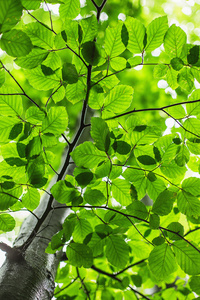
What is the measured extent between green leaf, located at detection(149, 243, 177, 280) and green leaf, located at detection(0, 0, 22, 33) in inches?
26.2

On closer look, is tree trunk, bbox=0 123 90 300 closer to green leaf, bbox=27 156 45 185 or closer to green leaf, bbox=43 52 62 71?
green leaf, bbox=27 156 45 185

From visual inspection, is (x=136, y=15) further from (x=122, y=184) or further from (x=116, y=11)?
(x=122, y=184)

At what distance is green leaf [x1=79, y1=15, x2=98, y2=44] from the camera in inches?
20.3

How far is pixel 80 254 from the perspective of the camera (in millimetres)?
630

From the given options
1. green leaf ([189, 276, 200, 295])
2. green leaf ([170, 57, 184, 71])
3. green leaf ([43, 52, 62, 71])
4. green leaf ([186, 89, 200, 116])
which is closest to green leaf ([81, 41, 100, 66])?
green leaf ([43, 52, 62, 71])

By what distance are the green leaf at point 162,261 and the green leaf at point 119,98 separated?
420mm

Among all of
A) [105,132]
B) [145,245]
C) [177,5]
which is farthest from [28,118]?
[177,5]

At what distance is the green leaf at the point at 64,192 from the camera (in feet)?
1.94

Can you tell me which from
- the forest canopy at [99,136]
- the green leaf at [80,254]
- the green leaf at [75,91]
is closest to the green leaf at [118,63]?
the forest canopy at [99,136]

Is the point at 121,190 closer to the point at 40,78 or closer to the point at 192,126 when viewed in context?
the point at 192,126

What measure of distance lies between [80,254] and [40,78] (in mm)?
533

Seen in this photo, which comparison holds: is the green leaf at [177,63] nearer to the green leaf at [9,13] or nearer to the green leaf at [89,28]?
the green leaf at [89,28]

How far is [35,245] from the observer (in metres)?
0.84

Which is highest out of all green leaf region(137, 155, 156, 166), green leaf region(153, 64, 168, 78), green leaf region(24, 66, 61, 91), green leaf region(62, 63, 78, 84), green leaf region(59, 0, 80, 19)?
green leaf region(153, 64, 168, 78)
